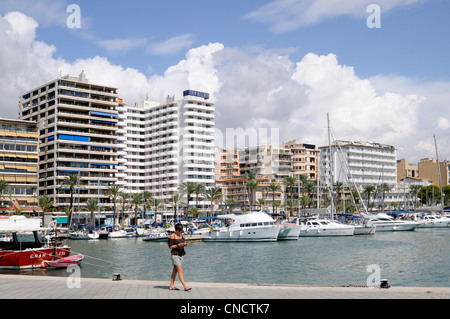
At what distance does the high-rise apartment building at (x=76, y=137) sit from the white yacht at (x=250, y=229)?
5597 centimetres

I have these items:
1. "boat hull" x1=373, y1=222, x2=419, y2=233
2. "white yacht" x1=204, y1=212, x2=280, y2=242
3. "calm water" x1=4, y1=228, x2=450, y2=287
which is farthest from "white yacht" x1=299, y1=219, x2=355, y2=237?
"calm water" x1=4, y1=228, x2=450, y2=287

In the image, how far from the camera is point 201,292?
47.9ft

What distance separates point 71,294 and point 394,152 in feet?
630

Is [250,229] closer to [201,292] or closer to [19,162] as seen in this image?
[201,292]

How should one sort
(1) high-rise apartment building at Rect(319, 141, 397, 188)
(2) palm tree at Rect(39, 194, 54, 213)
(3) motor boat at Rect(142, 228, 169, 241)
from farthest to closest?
(1) high-rise apartment building at Rect(319, 141, 397, 188)
(2) palm tree at Rect(39, 194, 54, 213)
(3) motor boat at Rect(142, 228, 169, 241)

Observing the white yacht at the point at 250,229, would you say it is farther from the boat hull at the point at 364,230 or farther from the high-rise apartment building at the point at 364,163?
the high-rise apartment building at the point at 364,163

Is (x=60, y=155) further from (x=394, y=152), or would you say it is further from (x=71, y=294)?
(x=394, y=152)

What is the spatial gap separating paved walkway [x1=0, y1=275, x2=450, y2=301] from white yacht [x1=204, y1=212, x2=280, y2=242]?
51.8 metres

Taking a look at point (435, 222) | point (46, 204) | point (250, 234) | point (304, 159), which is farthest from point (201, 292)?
point (304, 159)

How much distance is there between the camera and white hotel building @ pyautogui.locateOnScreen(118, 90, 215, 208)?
145m

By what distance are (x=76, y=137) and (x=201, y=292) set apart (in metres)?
114

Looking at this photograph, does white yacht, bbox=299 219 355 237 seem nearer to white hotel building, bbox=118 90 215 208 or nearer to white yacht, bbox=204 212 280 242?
white yacht, bbox=204 212 280 242
